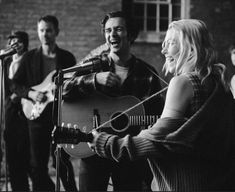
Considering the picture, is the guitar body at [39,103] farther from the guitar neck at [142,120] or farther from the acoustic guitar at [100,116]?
the guitar neck at [142,120]

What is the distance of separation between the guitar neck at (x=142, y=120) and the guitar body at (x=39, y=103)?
74.3 inches

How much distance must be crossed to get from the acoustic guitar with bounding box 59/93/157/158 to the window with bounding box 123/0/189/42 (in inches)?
184

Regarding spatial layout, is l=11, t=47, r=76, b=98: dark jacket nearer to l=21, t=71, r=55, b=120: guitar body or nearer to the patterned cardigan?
l=21, t=71, r=55, b=120: guitar body

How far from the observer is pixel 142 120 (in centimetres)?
446

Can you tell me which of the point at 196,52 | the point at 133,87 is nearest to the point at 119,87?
the point at 133,87

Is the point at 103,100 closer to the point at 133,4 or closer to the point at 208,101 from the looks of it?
the point at 208,101

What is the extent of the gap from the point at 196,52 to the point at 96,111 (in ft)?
5.72

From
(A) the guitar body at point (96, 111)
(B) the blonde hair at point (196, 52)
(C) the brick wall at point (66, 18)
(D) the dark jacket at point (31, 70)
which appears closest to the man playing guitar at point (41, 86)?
(D) the dark jacket at point (31, 70)

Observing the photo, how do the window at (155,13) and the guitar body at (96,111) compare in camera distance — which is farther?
the window at (155,13)

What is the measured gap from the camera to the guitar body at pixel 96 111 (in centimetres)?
451

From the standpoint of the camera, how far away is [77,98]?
15.4 feet

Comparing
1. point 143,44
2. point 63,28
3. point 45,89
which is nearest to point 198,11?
point 143,44

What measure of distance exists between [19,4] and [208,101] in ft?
19.7

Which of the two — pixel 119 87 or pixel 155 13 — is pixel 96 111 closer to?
pixel 119 87
